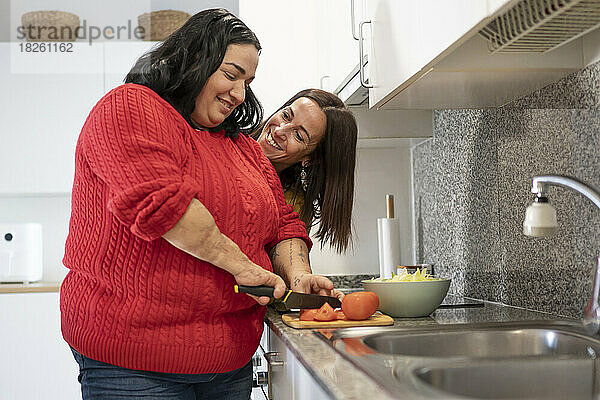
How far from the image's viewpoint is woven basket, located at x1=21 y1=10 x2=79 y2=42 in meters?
3.58

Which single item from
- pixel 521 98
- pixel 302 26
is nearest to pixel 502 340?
pixel 521 98

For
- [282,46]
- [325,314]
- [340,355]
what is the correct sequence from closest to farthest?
[340,355]
[325,314]
[282,46]

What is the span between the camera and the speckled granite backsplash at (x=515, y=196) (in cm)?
→ 130

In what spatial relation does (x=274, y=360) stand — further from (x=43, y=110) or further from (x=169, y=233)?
(x=43, y=110)

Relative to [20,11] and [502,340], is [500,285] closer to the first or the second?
[502,340]

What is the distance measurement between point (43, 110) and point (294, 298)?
2506mm

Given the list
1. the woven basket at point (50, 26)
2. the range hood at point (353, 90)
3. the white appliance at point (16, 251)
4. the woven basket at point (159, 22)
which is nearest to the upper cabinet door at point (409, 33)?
the range hood at point (353, 90)

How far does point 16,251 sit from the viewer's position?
3.32 metres

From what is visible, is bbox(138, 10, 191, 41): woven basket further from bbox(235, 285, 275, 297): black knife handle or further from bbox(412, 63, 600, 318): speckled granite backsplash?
bbox(235, 285, 275, 297): black knife handle

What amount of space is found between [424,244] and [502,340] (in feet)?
3.94

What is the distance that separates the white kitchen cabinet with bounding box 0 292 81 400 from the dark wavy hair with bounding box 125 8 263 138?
2.19m

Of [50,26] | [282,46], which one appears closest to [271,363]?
[282,46]

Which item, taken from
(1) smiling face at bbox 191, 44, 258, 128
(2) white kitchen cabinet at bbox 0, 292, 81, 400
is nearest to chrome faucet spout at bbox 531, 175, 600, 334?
(1) smiling face at bbox 191, 44, 258, 128

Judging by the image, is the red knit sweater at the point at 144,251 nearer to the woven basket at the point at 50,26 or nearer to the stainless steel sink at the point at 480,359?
the stainless steel sink at the point at 480,359
